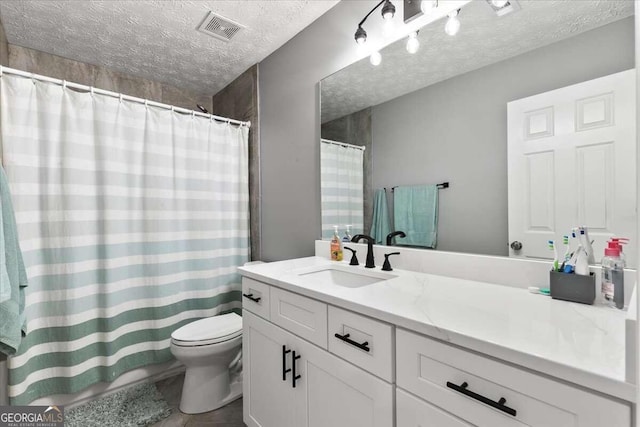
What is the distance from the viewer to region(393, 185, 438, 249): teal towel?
4.31ft

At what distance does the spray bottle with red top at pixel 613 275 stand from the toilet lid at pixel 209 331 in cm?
165

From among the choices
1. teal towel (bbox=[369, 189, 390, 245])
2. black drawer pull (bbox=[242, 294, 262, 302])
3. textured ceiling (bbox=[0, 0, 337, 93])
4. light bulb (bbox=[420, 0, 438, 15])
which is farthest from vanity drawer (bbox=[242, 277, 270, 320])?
textured ceiling (bbox=[0, 0, 337, 93])

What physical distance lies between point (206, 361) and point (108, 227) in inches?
39.4

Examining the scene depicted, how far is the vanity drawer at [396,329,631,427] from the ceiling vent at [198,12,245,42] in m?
2.01

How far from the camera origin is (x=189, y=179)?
2.09m

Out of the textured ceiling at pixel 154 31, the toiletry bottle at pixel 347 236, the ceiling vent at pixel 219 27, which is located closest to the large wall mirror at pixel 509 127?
the toiletry bottle at pixel 347 236

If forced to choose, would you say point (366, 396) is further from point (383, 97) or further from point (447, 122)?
point (383, 97)

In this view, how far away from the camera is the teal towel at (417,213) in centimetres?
131

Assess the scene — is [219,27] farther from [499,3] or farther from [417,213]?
[417,213]

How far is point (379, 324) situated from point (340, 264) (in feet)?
2.37

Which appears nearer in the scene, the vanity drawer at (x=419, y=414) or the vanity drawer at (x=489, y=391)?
the vanity drawer at (x=489, y=391)

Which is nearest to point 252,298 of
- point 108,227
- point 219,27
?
point 108,227

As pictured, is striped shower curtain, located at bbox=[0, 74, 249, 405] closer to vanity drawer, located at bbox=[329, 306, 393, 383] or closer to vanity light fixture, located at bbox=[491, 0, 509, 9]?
vanity drawer, located at bbox=[329, 306, 393, 383]

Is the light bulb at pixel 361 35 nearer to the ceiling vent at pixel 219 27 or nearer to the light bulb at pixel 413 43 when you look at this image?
the light bulb at pixel 413 43
